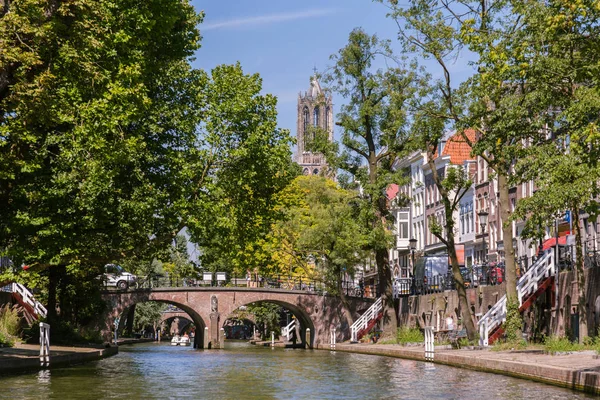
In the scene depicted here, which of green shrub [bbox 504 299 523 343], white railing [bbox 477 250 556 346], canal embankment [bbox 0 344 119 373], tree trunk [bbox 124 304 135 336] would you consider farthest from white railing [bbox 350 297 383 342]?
tree trunk [bbox 124 304 135 336]

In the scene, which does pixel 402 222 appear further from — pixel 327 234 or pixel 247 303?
pixel 327 234

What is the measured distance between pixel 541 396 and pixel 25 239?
18865 millimetres

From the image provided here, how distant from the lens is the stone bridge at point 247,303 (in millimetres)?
71188

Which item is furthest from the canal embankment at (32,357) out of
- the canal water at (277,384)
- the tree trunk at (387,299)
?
the tree trunk at (387,299)

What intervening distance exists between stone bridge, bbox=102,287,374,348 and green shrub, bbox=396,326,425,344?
16.4 meters

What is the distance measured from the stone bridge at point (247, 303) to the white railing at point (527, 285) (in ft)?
95.4

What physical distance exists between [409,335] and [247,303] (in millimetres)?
22523

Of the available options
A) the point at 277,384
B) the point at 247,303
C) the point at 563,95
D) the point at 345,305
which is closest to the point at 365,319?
the point at 345,305

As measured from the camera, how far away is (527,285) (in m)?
41.6

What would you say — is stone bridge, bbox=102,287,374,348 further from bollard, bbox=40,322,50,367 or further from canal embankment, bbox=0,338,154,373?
bollard, bbox=40,322,50,367

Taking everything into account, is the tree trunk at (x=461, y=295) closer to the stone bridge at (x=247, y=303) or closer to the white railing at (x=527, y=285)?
the white railing at (x=527, y=285)

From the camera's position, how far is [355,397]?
73.2 ft

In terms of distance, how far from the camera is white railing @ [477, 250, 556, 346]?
134ft

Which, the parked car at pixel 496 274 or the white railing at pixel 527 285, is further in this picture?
the parked car at pixel 496 274
